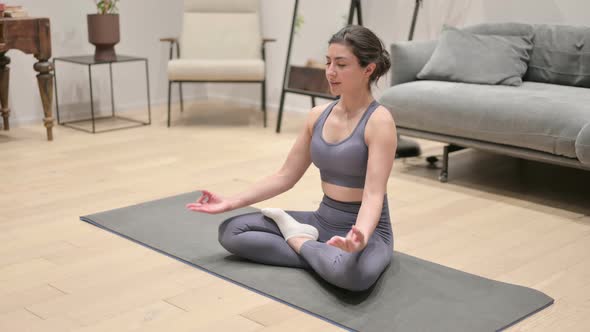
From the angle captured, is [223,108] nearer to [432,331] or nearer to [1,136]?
[1,136]

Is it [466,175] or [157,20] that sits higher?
[157,20]

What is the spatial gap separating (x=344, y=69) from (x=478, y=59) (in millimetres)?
1822

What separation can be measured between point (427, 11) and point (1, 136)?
9.14 feet

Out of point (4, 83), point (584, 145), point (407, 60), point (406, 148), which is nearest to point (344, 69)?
point (584, 145)

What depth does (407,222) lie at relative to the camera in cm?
305

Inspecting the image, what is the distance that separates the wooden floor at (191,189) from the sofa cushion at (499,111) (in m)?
0.28

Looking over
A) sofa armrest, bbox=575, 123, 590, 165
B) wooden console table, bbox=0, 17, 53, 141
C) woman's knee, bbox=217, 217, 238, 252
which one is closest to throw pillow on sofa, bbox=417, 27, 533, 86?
sofa armrest, bbox=575, 123, 590, 165

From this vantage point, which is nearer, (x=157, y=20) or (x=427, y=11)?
(x=427, y=11)

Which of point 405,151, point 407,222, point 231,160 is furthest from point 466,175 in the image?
point 231,160

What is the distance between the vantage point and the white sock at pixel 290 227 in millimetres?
2455

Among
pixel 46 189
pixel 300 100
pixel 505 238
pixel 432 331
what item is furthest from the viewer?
pixel 300 100

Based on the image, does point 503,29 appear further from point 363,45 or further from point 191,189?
point 363,45

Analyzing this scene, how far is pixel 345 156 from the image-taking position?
2.34 metres

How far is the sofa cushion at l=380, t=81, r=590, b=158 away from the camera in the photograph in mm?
3195
